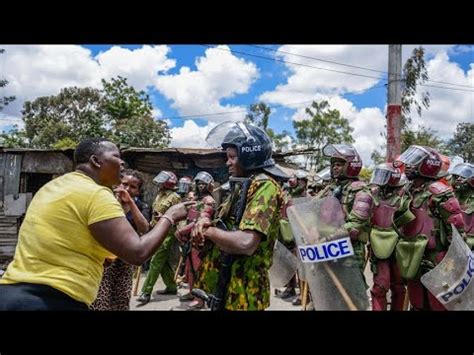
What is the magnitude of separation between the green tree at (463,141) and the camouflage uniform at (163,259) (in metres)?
19.6

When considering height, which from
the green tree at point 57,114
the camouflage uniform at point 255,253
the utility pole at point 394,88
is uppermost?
the utility pole at point 394,88

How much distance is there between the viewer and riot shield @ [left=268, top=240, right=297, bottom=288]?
3479 mm

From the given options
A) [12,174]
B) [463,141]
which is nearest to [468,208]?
[12,174]

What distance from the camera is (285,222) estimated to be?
23.0 feet

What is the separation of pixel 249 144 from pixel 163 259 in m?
4.79

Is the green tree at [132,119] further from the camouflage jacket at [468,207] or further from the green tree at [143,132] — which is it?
the camouflage jacket at [468,207]

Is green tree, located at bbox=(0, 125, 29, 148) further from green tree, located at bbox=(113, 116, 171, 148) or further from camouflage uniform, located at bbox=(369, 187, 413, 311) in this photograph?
camouflage uniform, located at bbox=(369, 187, 413, 311)

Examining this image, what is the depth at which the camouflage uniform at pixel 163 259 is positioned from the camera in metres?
6.90

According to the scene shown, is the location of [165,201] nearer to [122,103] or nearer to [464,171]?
Answer: [464,171]

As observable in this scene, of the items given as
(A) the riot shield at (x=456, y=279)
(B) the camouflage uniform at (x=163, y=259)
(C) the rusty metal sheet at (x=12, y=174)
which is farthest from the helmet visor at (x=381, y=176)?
(C) the rusty metal sheet at (x=12, y=174)

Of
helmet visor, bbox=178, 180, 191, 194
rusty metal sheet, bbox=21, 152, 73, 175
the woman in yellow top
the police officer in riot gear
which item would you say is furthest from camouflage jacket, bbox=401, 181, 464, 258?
rusty metal sheet, bbox=21, 152, 73, 175
